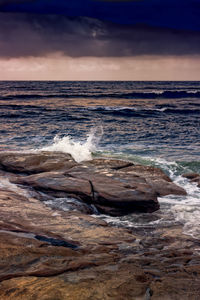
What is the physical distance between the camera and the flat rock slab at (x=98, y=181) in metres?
7.61

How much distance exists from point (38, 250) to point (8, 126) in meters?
20.7

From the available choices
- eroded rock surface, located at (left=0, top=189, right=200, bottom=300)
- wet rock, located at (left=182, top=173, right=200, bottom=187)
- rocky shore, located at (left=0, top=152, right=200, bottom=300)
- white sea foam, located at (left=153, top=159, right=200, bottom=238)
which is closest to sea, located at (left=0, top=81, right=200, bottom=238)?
white sea foam, located at (left=153, top=159, right=200, bottom=238)

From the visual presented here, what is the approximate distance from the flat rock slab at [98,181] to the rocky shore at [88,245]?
27mm

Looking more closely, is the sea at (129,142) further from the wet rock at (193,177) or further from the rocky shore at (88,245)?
the rocky shore at (88,245)

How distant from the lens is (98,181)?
27.2 ft

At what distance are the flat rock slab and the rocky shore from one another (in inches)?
1.1

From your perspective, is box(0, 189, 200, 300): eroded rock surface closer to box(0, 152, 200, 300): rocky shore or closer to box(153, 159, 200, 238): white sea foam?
box(0, 152, 200, 300): rocky shore

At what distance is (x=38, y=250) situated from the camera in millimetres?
4195

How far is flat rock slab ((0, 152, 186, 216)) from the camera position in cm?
761

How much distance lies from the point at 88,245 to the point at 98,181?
3.46 m

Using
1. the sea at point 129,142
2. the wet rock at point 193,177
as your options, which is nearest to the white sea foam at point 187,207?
the sea at point 129,142

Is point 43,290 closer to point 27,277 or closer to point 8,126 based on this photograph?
point 27,277

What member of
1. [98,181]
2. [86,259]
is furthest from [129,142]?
[86,259]

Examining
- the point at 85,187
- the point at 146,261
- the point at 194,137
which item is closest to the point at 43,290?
the point at 146,261
